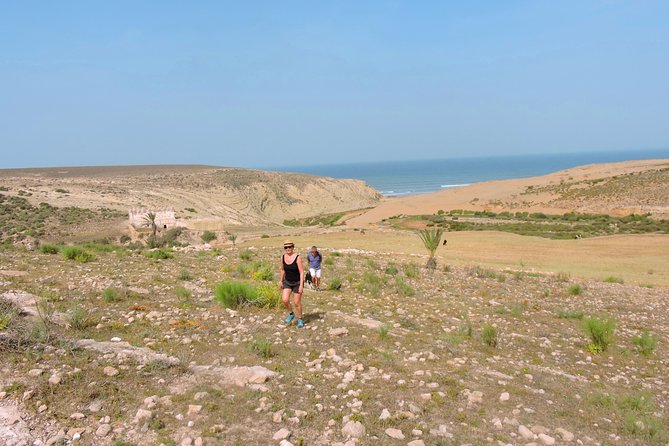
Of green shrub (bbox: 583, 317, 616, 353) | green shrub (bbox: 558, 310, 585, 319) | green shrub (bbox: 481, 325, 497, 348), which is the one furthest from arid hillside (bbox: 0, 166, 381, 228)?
green shrub (bbox: 583, 317, 616, 353)

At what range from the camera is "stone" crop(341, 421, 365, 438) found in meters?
4.96

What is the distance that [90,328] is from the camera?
787 cm

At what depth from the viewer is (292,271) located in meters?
8.85

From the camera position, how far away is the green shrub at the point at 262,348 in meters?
7.04

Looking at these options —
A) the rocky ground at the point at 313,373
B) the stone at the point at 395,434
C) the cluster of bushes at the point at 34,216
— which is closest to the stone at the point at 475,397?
the rocky ground at the point at 313,373

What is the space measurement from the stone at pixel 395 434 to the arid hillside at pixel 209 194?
123ft

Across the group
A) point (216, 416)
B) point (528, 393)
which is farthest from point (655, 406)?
point (216, 416)

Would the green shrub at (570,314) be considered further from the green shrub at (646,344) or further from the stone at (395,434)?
the stone at (395,434)

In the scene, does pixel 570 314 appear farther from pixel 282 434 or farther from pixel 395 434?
pixel 282 434

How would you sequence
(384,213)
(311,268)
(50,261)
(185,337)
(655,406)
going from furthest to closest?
(384,213), (50,261), (311,268), (185,337), (655,406)

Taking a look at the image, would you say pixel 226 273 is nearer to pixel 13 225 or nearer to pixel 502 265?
pixel 502 265

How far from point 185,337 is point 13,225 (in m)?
33.1

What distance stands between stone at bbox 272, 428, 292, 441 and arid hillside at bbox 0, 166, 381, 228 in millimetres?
37094

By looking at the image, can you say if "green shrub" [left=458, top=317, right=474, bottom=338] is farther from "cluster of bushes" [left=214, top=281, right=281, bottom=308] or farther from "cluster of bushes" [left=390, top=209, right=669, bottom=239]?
"cluster of bushes" [left=390, top=209, right=669, bottom=239]
